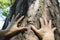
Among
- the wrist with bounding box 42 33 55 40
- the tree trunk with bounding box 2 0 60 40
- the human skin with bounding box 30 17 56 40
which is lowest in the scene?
the wrist with bounding box 42 33 55 40

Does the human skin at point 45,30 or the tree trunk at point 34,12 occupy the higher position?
the tree trunk at point 34,12

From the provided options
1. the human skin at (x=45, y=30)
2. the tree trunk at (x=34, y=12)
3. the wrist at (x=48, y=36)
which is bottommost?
the wrist at (x=48, y=36)

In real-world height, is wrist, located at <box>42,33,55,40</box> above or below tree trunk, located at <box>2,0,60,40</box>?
below

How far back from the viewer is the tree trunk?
2.25 m

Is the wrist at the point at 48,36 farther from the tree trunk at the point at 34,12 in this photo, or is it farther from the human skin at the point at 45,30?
the tree trunk at the point at 34,12

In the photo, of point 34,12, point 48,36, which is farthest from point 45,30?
point 34,12

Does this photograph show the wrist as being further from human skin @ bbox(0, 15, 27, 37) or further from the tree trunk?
human skin @ bbox(0, 15, 27, 37)

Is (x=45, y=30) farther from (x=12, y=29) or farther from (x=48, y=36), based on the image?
(x=12, y=29)

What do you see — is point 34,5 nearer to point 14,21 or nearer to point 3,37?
point 14,21

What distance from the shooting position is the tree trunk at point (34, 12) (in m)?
2.25

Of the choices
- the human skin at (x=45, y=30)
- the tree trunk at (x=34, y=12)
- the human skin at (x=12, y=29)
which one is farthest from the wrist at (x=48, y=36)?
the human skin at (x=12, y=29)

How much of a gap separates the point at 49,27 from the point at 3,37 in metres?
0.61

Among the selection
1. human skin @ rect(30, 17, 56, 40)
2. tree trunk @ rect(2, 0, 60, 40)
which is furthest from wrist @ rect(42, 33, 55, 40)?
tree trunk @ rect(2, 0, 60, 40)

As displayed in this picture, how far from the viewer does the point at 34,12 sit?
93.4 inches
